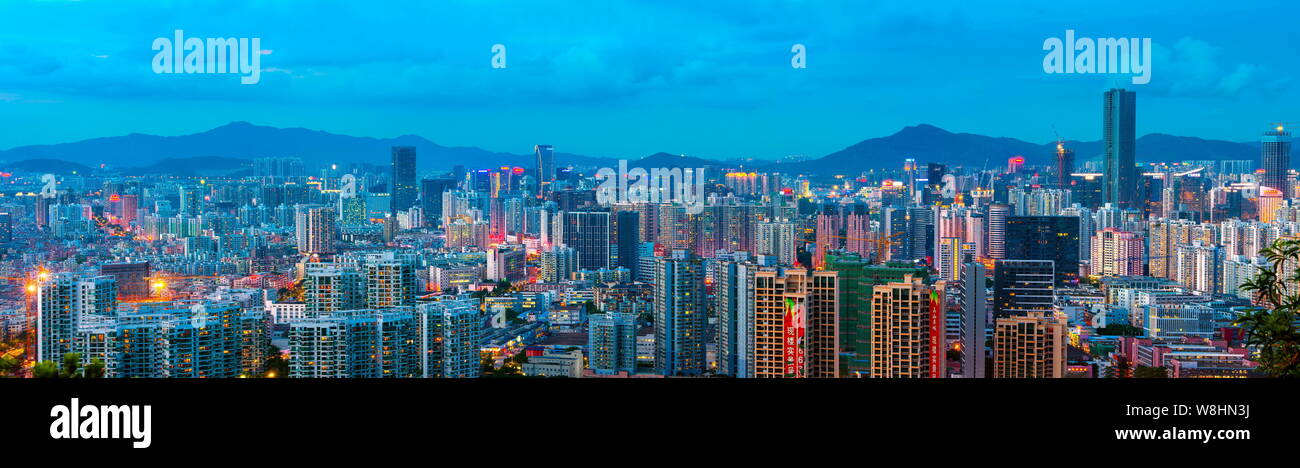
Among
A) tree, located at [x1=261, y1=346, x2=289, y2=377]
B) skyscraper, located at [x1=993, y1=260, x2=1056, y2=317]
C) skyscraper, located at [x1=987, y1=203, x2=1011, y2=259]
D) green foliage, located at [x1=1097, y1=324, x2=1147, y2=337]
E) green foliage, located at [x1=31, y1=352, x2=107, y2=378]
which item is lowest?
tree, located at [x1=261, y1=346, x2=289, y2=377]

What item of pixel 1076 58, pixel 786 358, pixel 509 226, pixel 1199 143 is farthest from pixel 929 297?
pixel 509 226

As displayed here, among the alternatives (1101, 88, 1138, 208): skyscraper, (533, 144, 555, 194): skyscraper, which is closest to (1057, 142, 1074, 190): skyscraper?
(1101, 88, 1138, 208): skyscraper

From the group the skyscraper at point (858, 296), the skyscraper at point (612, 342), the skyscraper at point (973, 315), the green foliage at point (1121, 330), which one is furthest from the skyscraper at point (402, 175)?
the green foliage at point (1121, 330)

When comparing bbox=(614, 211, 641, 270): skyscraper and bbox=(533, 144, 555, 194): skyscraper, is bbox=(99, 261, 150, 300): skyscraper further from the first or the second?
bbox=(614, 211, 641, 270): skyscraper

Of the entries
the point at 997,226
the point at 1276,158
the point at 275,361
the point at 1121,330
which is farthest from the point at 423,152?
the point at 1276,158

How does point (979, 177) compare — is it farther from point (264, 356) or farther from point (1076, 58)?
point (264, 356)

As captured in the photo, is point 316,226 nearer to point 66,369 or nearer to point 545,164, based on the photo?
point 545,164

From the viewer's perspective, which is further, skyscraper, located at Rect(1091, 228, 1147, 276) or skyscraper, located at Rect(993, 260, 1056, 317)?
skyscraper, located at Rect(1091, 228, 1147, 276)
